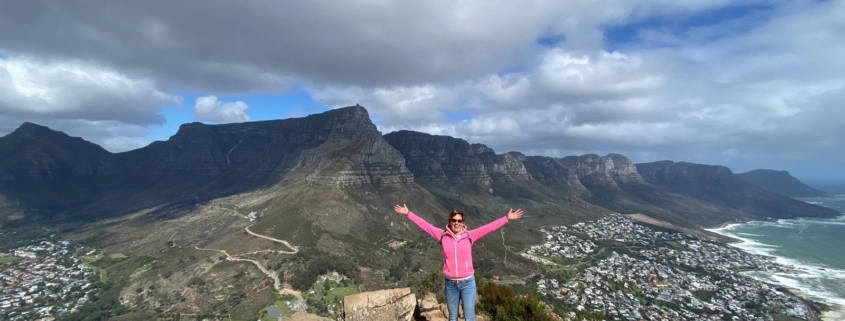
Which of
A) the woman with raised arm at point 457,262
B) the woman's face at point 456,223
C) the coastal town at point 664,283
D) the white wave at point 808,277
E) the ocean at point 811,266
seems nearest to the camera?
the woman's face at point 456,223

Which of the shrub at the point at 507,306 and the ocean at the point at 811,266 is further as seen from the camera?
the ocean at the point at 811,266

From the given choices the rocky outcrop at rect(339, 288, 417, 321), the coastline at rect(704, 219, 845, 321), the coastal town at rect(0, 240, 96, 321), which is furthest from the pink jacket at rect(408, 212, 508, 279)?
the coastline at rect(704, 219, 845, 321)

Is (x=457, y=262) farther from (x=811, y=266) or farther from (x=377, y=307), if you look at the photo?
(x=811, y=266)

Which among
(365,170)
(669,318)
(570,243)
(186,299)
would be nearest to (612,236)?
(570,243)

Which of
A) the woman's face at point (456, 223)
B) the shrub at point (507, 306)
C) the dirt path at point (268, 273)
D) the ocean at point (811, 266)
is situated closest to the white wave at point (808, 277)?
the ocean at point (811, 266)

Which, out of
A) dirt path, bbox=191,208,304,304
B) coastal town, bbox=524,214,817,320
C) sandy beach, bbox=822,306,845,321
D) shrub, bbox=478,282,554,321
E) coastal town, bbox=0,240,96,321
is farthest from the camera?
sandy beach, bbox=822,306,845,321

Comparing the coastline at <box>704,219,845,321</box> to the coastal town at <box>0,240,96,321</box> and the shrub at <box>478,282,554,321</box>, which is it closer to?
the shrub at <box>478,282,554,321</box>

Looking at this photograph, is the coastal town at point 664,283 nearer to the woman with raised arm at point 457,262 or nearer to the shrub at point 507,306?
the shrub at point 507,306

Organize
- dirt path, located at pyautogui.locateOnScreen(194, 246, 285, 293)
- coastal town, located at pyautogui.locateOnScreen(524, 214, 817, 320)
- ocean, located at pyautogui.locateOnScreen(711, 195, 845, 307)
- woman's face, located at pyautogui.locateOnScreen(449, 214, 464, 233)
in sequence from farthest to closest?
ocean, located at pyautogui.locateOnScreen(711, 195, 845, 307) < coastal town, located at pyautogui.locateOnScreen(524, 214, 817, 320) < dirt path, located at pyautogui.locateOnScreen(194, 246, 285, 293) < woman's face, located at pyautogui.locateOnScreen(449, 214, 464, 233)
